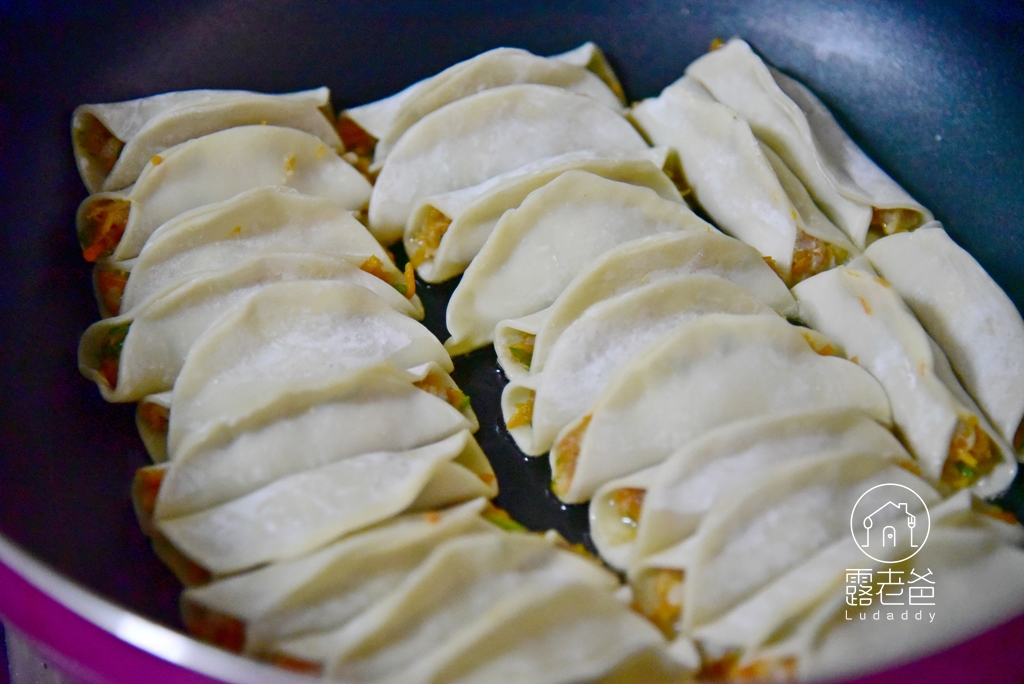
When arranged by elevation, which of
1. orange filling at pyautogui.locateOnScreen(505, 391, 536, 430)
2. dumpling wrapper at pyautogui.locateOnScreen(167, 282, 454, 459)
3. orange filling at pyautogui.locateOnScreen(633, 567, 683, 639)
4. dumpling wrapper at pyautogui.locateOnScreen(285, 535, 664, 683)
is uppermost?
dumpling wrapper at pyautogui.locateOnScreen(167, 282, 454, 459)

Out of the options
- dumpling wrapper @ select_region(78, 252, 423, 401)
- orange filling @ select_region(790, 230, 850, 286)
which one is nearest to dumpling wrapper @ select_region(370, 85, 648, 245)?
dumpling wrapper @ select_region(78, 252, 423, 401)

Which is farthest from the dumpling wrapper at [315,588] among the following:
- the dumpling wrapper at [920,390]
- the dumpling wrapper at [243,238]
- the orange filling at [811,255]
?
the orange filling at [811,255]

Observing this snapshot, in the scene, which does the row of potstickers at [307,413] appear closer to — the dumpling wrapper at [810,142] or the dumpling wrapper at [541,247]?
the dumpling wrapper at [541,247]

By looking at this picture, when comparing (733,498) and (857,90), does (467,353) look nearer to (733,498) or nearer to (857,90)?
(733,498)

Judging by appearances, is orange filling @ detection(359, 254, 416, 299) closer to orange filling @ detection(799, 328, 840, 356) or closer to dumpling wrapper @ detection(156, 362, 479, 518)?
dumpling wrapper @ detection(156, 362, 479, 518)

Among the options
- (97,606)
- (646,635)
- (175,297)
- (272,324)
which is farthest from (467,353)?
(97,606)

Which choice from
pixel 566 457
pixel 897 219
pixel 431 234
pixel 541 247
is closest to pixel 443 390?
pixel 566 457
